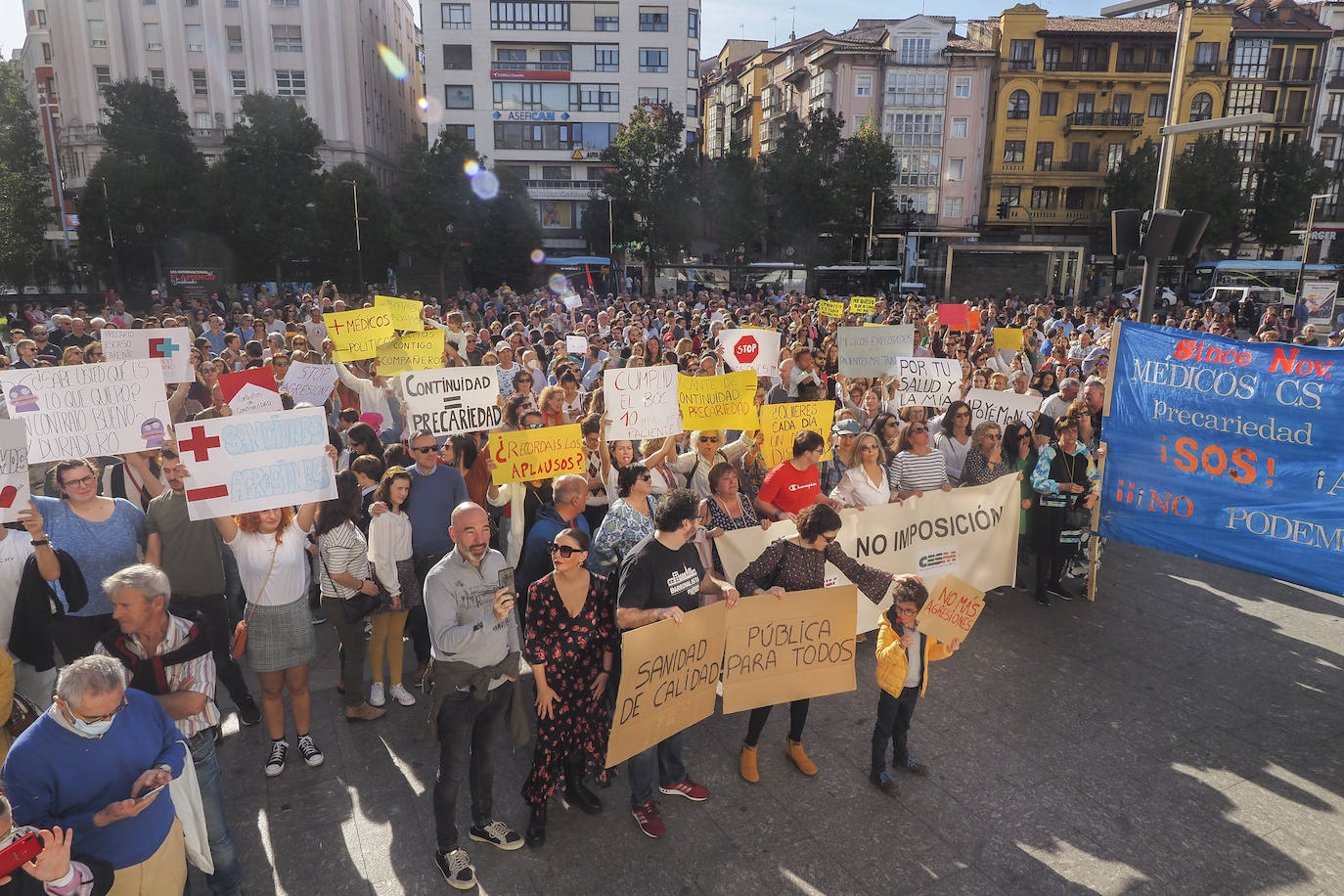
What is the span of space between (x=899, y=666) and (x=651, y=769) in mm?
1519

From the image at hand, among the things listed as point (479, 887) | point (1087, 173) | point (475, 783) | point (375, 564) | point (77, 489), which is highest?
point (1087, 173)

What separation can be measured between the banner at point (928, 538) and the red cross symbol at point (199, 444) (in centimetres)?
331

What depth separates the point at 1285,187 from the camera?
49719mm

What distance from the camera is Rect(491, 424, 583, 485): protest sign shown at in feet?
20.9

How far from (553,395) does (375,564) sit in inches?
100

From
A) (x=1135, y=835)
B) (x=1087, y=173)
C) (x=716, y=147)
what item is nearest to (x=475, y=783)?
(x=1135, y=835)

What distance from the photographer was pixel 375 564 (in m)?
5.68

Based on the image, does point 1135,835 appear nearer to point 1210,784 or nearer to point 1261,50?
point 1210,784

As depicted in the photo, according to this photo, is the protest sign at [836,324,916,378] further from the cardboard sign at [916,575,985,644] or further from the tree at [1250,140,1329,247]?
the tree at [1250,140,1329,247]

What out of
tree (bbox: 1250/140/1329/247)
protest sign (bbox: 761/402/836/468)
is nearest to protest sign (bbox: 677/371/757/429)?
protest sign (bbox: 761/402/836/468)

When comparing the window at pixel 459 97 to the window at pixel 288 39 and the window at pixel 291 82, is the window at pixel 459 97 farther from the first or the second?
the window at pixel 288 39

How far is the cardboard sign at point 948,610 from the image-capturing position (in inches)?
191

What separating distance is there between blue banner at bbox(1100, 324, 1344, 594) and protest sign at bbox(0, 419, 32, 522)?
7.81 metres

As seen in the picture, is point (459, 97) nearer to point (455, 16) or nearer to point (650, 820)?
point (455, 16)
